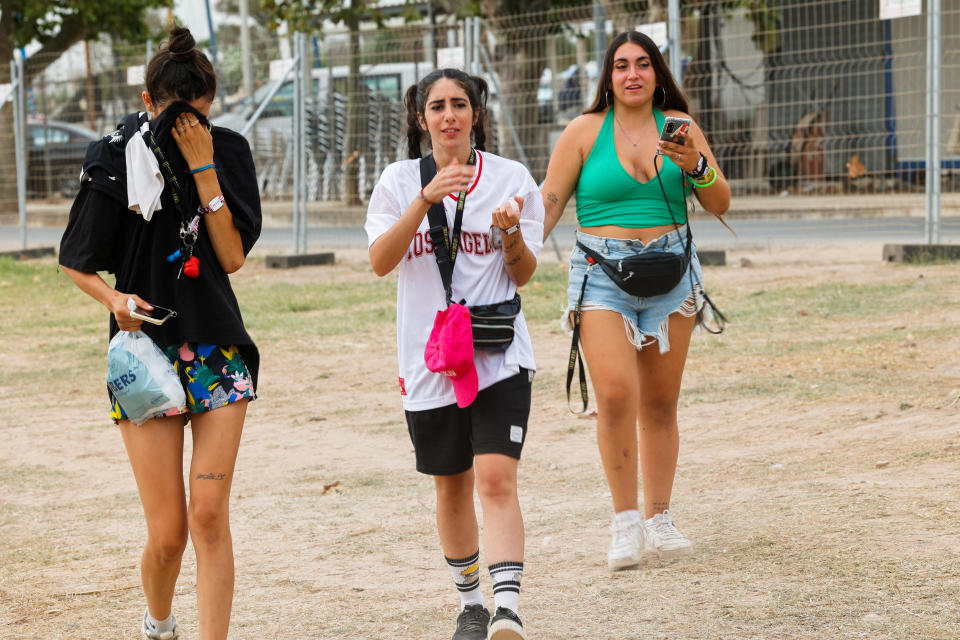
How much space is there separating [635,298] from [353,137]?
13.8 m

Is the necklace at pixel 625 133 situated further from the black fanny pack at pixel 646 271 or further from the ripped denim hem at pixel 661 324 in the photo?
the ripped denim hem at pixel 661 324

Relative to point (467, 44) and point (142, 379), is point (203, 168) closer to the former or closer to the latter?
point (142, 379)

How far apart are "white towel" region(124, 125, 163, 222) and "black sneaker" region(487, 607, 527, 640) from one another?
1.45 metres

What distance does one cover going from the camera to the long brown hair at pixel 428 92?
12.4 feet

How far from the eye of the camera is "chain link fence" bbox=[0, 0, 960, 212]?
1506 centimetres

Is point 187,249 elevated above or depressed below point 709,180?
below

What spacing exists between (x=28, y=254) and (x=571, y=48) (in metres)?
10.2

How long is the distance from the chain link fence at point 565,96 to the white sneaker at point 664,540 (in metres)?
8.88

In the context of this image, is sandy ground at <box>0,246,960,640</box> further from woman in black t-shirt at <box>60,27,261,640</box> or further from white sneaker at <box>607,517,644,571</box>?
woman in black t-shirt at <box>60,27,261,640</box>

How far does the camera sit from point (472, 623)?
3.85m

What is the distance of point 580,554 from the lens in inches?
191

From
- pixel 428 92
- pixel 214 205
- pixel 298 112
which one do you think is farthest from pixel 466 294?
pixel 298 112

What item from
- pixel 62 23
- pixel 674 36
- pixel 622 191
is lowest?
pixel 622 191

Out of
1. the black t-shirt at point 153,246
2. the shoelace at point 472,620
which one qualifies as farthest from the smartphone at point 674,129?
the shoelace at point 472,620
